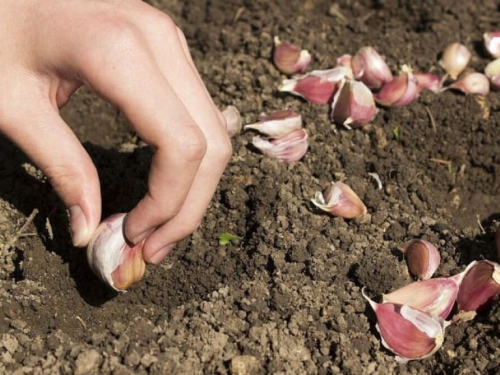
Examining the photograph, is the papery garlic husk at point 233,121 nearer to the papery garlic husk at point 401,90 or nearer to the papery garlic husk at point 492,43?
the papery garlic husk at point 401,90

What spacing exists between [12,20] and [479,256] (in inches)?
54.1

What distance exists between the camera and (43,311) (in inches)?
75.7

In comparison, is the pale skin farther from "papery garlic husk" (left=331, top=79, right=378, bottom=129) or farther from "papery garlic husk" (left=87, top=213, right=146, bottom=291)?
"papery garlic husk" (left=331, top=79, right=378, bottom=129)

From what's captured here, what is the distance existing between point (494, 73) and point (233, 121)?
987 millimetres

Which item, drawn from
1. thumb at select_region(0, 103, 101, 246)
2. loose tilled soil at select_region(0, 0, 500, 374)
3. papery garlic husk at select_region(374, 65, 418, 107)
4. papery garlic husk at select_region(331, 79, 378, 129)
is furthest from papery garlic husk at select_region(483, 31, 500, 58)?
thumb at select_region(0, 103, 101, 246)

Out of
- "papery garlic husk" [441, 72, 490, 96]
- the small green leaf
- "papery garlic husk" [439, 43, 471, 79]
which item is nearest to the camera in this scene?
the small green leaf

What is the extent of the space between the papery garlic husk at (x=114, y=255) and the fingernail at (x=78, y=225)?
0.04 metres

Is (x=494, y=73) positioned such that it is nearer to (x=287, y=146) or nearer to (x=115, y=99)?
(x=287, y=146)

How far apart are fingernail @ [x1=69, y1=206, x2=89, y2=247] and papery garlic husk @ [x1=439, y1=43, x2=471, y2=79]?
156 cm

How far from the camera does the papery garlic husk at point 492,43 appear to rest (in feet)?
8.93

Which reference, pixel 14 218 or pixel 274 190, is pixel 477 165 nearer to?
pixel 274 190

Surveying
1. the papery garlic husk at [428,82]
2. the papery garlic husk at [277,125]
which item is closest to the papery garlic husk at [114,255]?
the papery garlic husk at [277,125]

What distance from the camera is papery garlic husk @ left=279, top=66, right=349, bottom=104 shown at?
2.46 metres

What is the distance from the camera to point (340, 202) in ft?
6.86
